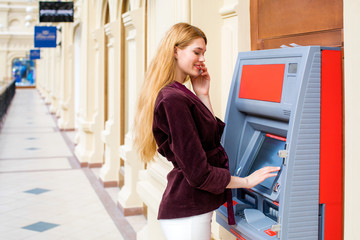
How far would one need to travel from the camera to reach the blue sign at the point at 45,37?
13.1 m

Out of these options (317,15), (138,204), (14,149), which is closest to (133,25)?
(138,204)

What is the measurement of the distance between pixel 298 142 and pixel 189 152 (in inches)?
15.1

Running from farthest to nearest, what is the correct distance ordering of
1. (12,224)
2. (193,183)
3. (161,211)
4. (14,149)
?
(14,149) → (12,224) → (161,211) → (193,183)

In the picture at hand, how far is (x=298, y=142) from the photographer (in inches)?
58.7

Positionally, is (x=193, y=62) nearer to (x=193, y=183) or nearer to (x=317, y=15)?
(x=193, y=183)

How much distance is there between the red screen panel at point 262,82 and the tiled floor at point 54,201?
7.90 feet

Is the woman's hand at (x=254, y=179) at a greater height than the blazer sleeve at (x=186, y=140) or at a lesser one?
lesser

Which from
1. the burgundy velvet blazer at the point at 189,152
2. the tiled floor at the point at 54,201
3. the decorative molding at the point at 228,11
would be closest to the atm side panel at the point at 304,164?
the burgundy velvet blazer at the point at 189,152

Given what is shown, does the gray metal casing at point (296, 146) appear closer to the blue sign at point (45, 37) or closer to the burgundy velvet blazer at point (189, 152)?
the burgundy velvet blazer at point (189, 152)

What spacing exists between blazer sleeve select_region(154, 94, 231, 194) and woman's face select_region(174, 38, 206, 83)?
7.7 inches

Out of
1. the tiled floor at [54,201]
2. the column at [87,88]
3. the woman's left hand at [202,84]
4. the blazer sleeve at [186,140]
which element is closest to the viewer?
the blazer sleeve at [186,140]

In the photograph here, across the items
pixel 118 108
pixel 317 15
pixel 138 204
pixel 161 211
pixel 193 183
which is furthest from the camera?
pixel 118 108

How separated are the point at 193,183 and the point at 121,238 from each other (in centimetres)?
A: 248

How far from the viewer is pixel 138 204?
4.45 meters
